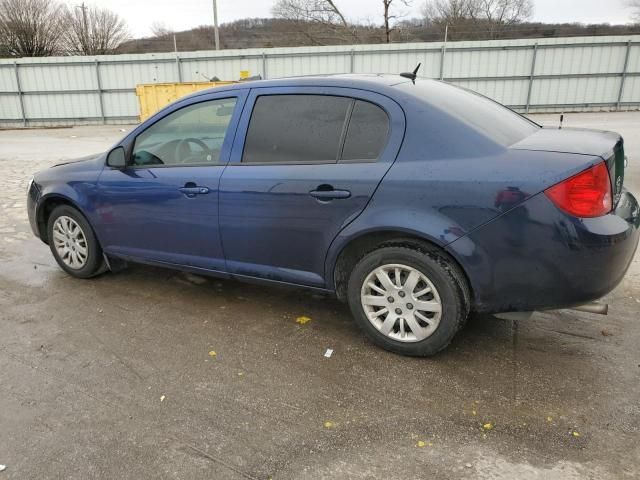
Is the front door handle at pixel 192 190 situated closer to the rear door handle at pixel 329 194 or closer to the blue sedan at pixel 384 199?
the blue sedan at pixel 384 199

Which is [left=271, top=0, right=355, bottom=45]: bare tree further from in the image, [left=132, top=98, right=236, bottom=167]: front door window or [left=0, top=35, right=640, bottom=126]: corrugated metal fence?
[left=132, top=98, right=236, bottom=167]: front door window

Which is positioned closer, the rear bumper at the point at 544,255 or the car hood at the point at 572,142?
the rear bumper at the point at 544,255

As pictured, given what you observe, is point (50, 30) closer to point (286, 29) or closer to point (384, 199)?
point (286, 29)

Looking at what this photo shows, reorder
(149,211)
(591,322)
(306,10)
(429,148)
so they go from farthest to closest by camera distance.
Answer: (306,10), (149,211), (591,322), (429,148)

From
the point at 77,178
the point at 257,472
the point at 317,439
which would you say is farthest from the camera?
the point at 77,178

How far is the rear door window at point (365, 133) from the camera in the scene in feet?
10.2

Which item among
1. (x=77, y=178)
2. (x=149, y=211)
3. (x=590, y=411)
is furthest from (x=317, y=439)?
(x=77, y=178)

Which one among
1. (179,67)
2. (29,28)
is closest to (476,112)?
(179,67)

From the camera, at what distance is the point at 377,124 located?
3133 mm

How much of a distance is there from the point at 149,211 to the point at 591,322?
3.34 meters

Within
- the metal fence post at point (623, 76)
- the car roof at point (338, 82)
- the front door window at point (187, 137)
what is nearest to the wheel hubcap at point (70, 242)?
the front door window at point (187, 137)

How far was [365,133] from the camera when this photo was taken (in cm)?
316

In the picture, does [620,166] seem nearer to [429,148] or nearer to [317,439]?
[429,148]

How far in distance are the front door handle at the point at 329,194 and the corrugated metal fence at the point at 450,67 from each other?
17.5 meters
